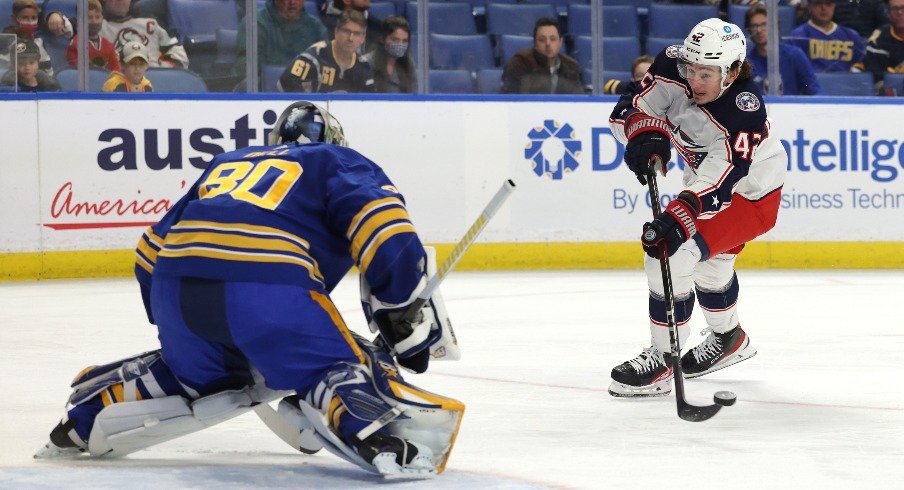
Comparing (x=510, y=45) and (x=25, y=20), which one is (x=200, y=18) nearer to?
(x=25, y=20)

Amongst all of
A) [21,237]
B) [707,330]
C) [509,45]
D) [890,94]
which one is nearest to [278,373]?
[707,330]

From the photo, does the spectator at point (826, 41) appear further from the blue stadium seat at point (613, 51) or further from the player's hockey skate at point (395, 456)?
the player's hockey skate at point (395, 456)

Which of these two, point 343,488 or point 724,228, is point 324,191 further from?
point 724,228

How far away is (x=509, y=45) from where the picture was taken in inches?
317

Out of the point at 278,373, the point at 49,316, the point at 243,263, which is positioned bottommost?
the point at 49,316

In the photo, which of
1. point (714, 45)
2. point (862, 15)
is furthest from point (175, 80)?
point (714, 45)

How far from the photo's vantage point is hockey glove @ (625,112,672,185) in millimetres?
3887

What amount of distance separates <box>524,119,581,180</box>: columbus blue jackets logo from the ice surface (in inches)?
48.3

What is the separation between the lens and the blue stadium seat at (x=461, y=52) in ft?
25.8

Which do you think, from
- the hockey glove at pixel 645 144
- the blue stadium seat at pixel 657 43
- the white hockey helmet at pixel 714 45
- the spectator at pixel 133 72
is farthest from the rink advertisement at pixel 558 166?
the white hockey helmet at pixel 714 45

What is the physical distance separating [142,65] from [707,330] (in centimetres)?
410

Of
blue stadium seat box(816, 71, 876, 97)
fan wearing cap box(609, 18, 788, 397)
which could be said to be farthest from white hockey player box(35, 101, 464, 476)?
blue stadium seat box(816, 71, 876, 97)

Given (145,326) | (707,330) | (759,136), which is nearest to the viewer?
(759,136)

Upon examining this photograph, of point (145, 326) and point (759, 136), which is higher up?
point (759, 136)
